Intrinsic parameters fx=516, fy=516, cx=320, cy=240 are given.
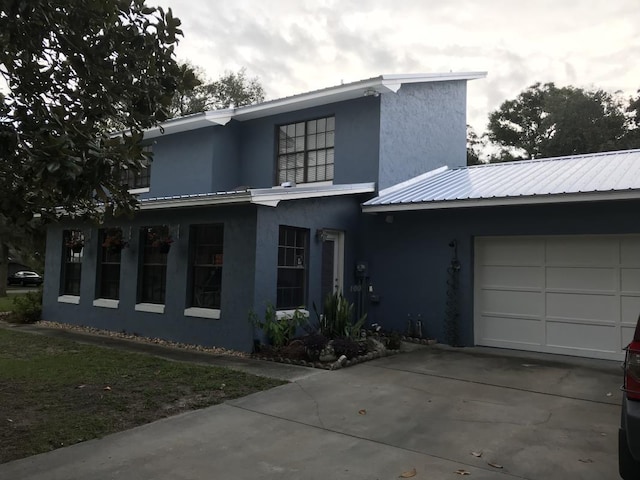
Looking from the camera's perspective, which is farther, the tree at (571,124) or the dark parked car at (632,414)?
the tree at (571,124)

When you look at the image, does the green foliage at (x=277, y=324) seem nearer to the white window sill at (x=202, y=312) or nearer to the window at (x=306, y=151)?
the white window sill at (x=202, y=312)

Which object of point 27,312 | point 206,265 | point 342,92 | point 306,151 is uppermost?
point 342,92

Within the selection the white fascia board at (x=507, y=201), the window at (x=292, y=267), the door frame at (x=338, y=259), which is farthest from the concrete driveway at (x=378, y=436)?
the door frame at (x=338, y=259)

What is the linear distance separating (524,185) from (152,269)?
8051 mm

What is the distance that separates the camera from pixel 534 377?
778 cm

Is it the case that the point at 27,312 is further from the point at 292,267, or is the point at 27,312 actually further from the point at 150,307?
the point at 292,267

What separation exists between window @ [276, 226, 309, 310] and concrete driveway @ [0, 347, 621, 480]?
2726 mm

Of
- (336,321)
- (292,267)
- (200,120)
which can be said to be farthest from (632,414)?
(200,120)

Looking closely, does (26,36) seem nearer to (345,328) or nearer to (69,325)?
(345,328)

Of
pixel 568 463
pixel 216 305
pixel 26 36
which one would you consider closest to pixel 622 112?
pixel 216 305

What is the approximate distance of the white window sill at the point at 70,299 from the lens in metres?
12.9

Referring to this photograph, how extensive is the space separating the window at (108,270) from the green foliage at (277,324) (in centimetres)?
449

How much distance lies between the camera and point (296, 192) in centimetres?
955

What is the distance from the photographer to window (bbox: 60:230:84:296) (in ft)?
43.5
